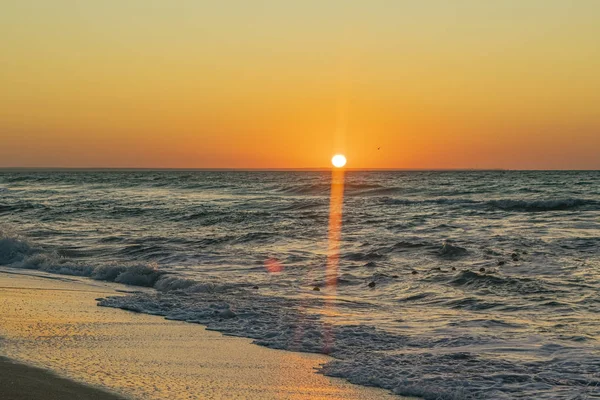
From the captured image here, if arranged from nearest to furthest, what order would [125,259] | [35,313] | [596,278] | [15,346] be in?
1. [15,346]
2. [35,313]
3. [596,278]
4. [125,259]

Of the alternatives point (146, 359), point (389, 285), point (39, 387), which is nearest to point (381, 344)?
point (146, 359)

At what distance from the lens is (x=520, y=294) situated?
1164 centimetres

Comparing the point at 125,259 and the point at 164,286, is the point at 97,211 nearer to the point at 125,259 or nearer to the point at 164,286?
the point at 125,259

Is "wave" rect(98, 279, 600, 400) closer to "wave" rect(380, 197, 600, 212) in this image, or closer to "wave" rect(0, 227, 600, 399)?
"wave" rect(0, 227, 600, 399)

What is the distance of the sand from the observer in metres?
6.19

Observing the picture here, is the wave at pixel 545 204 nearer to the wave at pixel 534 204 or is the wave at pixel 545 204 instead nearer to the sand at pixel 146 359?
the wave at pixel 534 204

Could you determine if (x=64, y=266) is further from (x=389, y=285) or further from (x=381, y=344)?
(x=381, y=344)

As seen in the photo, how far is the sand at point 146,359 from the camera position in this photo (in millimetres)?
6191

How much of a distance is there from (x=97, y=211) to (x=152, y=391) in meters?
28.8

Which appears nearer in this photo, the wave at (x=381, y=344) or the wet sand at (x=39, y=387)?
the wet sand at (x=39, y=387)

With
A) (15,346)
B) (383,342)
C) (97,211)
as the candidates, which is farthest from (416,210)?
(15,346)

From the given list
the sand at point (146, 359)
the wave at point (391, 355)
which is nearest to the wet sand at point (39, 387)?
the sand at point (146, 359)

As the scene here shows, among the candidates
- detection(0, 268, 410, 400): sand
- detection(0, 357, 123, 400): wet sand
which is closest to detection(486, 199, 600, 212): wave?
detection(0, 268, 410, 400): sand

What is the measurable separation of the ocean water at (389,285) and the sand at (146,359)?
1.47 ft
